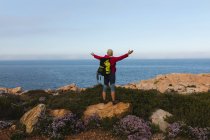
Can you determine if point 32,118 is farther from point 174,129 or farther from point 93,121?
point 174,129

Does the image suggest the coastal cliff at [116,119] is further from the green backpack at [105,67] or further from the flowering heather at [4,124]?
the green backpack at [105,67]

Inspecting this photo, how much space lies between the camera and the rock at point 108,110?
15742 millimetres

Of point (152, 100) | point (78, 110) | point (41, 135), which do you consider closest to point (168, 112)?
point (152, 100)

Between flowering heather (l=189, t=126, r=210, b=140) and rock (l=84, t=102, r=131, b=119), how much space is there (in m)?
3.27

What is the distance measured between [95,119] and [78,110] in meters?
1.40

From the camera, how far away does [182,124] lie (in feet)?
47.1

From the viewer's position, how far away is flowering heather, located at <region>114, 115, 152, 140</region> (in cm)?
1401

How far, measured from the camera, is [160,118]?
15.4 metres

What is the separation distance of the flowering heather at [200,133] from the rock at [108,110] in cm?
327

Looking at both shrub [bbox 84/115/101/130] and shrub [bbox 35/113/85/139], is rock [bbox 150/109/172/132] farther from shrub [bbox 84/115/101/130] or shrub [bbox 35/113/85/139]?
shrub [bbox 35/113/85/139]

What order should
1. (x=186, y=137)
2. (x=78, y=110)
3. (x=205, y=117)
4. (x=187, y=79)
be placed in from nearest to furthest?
1. (x=186, y=137)
2. (x=205, y=117)
3. (x=78, y=110)
4. (x=187, y=79)

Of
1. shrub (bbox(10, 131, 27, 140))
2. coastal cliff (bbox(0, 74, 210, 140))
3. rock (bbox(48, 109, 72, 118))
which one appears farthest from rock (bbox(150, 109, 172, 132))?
shrub (bbox(10, 131, 27, 140))

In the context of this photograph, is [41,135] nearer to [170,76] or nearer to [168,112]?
[168,112]

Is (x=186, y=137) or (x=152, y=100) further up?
(x=152, y=100)
